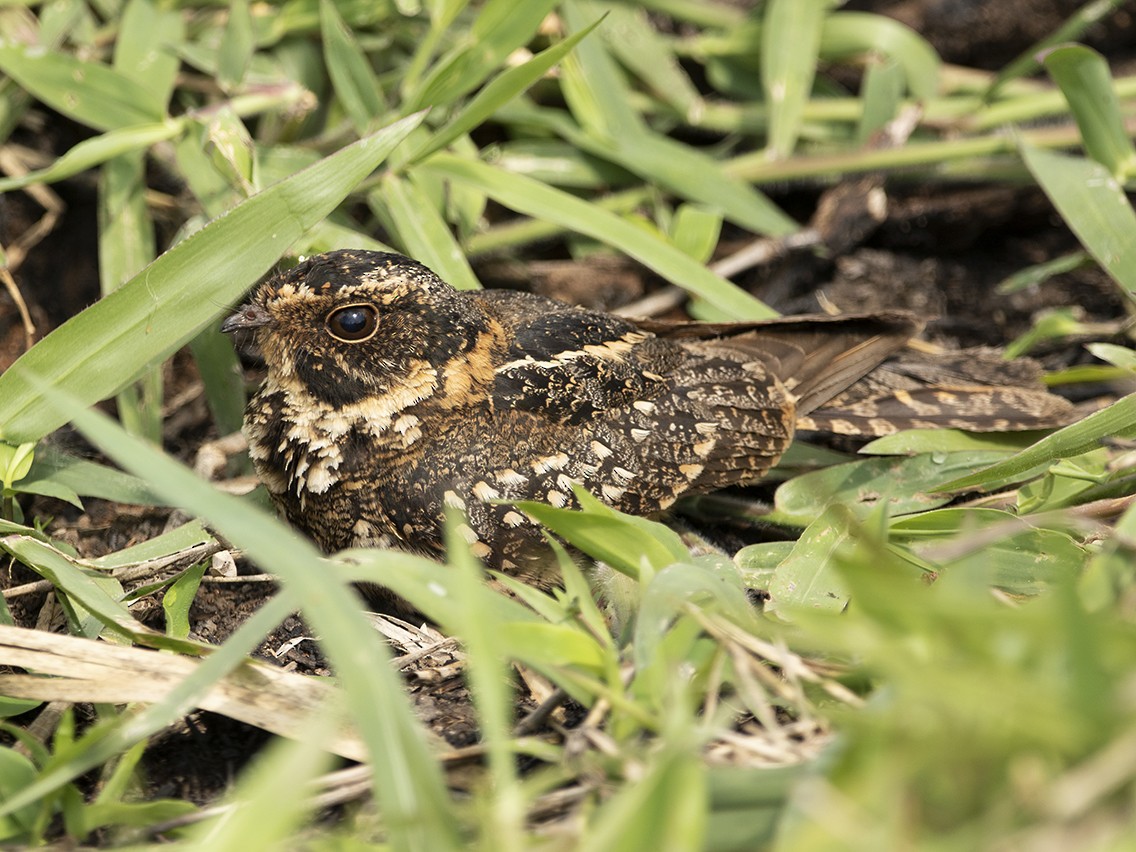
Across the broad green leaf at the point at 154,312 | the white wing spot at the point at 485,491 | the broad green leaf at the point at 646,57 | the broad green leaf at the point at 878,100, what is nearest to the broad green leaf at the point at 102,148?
the broad green leaf at the point at 154,312

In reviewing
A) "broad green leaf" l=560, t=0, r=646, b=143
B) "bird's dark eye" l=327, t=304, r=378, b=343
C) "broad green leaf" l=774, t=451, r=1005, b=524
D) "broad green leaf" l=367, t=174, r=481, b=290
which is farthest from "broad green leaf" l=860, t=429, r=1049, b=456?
"broad green leaf" l=560, t=0, r=646, b=143

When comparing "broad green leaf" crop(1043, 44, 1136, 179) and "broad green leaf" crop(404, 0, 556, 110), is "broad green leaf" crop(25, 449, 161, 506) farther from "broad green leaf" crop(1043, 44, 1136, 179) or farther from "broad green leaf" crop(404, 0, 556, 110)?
"broad green leaf" crop(1043, 44, 1136, 179)

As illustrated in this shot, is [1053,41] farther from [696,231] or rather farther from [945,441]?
[945,441]

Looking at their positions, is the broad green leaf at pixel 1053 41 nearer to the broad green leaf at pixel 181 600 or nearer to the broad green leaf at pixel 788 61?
the broad green leaf at pixel 788 61

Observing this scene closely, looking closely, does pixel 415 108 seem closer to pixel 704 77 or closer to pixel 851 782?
pixel 704 77

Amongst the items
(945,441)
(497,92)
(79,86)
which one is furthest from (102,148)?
(945,441)

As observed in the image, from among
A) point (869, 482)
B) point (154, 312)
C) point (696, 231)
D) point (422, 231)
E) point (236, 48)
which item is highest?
point (236, 48)

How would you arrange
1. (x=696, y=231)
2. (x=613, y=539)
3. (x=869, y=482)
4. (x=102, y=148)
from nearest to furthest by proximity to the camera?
(x=613, y=539) < (x=869, y=482) < (x=102, y=148) < (x=696, y=231)
